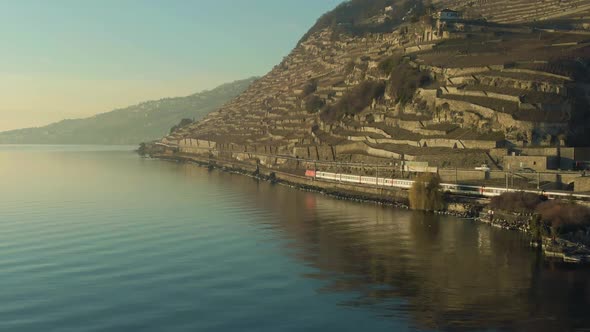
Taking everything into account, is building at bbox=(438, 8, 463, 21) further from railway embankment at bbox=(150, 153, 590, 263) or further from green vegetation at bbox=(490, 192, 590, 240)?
green vegetation at bbox=(490, 192, 590, 240)

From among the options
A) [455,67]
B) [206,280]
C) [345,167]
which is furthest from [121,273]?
[455,67]

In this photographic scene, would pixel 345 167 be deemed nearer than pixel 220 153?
Yes

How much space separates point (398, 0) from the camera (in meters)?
174

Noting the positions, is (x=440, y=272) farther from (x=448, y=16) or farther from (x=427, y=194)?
(x=448, y=16)

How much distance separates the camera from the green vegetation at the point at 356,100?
94.1 m

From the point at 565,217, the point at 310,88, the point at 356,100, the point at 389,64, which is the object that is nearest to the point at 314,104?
the point at 310,88

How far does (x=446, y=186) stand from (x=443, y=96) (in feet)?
63.3

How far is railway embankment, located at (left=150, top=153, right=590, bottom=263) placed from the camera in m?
37.8

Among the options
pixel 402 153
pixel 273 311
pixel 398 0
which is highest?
pixel 398 0

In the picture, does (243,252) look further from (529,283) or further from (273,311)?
(529,283)

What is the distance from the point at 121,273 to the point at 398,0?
153 m

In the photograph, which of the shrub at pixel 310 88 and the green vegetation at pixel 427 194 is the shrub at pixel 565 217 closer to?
the green vegetation at pixel 427 194

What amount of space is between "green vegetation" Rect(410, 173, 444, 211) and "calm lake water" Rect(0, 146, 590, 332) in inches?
95.6

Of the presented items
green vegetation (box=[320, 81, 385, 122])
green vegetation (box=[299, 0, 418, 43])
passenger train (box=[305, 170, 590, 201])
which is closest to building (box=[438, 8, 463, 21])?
green vegetation (box=[320, 81, 385, 122])
